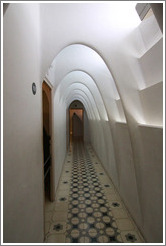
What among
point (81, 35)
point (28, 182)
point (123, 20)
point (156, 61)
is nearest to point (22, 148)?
point (28, 182)

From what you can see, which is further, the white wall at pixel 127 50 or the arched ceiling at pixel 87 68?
the arched ceiling at pixel 87 68

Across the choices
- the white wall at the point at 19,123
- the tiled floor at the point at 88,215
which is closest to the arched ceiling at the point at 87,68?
the white wall at the point at 19,123

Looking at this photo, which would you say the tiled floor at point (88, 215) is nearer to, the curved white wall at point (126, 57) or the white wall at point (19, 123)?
the curved white wall at point (126, 57)

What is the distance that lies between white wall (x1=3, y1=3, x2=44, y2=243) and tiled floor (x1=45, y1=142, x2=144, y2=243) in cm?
107

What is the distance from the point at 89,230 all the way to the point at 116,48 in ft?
10.7

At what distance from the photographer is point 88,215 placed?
2.87 m

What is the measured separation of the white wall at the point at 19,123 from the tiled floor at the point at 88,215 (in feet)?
3.52

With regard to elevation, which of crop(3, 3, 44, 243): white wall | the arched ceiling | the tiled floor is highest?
the arched ceiling

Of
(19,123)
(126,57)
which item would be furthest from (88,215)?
(126,57)

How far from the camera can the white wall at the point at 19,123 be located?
3.44ft

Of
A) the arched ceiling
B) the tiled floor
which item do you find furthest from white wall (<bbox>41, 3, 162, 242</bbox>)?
the arched ceiling

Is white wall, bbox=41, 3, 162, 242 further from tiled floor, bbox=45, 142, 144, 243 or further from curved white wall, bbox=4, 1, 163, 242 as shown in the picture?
tiled floor, bbox=45, 142, 144, 243

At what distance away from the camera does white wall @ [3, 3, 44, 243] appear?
1.05m

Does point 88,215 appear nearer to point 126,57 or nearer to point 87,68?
point 126,57
